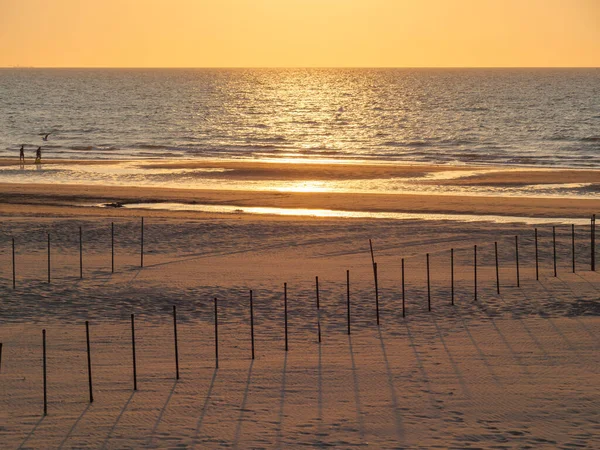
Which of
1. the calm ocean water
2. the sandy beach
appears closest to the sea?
the calm ocean water

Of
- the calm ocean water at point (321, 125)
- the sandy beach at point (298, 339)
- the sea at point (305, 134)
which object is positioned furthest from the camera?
the calm ocean water at point (321, 125)

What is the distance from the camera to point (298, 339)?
1678cm

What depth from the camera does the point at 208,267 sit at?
2344 centimetres

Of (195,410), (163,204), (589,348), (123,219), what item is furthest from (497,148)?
(195,410)

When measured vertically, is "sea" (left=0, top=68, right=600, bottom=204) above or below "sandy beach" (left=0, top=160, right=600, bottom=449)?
above

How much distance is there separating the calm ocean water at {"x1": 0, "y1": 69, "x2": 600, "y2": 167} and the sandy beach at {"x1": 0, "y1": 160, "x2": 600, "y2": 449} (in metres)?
33.0

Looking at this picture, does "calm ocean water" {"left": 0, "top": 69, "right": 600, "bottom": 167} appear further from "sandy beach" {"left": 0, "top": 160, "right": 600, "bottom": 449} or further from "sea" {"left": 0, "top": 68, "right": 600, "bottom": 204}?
"sandy beach" {"left": 0, "top": 160, "right": 600, "bottom": 449}

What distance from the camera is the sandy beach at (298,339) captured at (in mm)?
12414

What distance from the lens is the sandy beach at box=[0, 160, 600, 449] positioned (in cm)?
1241

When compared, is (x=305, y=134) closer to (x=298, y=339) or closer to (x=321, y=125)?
(x=321, y=125)

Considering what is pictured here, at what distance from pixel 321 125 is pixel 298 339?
79860mm

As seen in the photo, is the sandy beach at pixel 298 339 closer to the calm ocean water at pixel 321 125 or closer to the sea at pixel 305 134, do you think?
the sea at pixel 305 134

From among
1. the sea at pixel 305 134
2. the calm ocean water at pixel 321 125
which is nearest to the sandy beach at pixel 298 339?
the sea at pixel 305 134

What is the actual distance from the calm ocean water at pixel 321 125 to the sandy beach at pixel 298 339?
3298 centimetres
